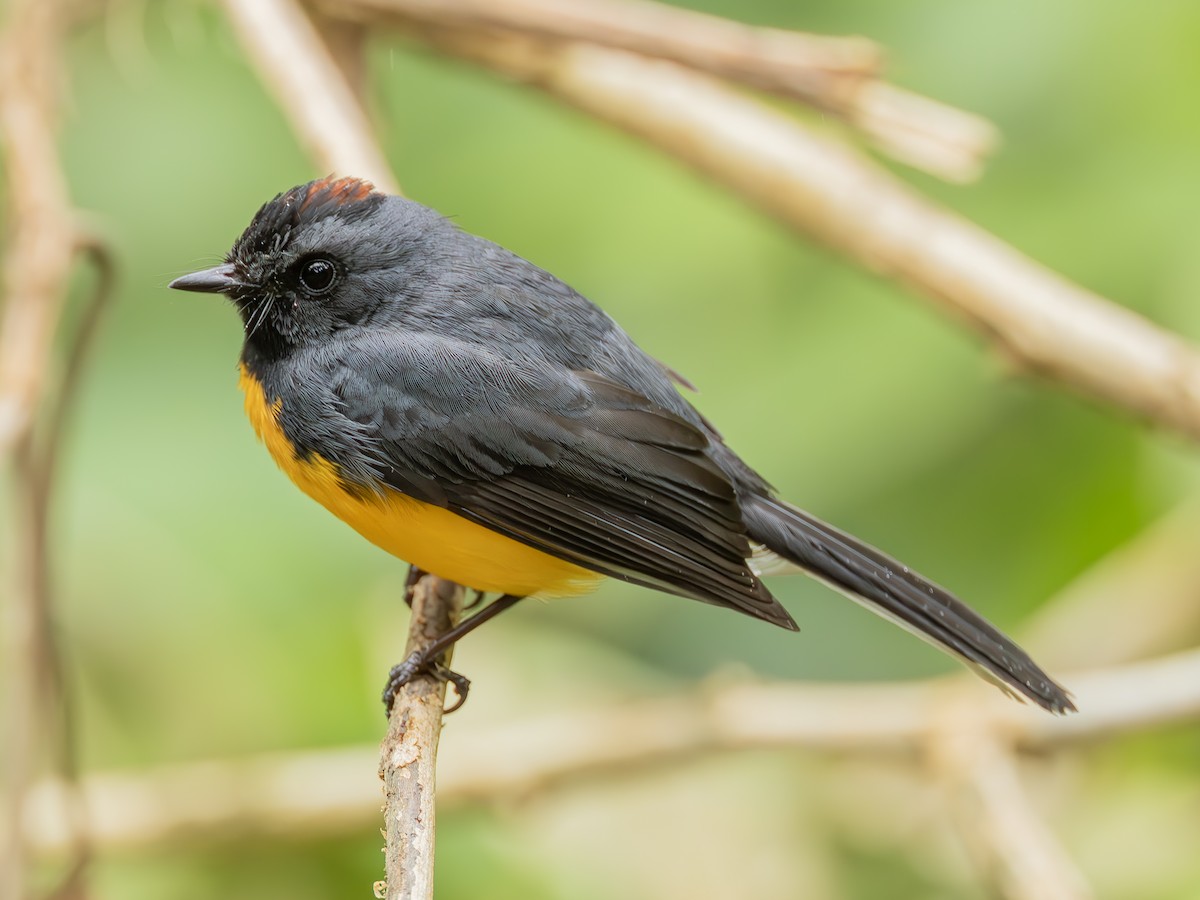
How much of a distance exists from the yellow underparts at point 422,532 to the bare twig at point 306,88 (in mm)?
639

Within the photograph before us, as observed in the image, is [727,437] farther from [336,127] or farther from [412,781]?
[412,781]

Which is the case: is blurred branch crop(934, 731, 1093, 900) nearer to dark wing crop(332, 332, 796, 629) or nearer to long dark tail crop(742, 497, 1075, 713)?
long dark tail crop(742, 497, 1075, 713)

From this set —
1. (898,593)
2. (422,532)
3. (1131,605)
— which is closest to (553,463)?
(422,532)

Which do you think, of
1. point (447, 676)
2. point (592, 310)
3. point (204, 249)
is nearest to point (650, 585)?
point (447, 676)

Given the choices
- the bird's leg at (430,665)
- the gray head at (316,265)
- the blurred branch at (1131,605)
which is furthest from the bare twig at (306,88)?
the blurred branch at (1131,605)

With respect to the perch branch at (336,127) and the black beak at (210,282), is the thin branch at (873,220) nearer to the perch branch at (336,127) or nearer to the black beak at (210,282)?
the perch branch at (336,127)

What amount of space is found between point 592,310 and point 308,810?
5.21ft

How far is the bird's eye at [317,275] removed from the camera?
3.05 m

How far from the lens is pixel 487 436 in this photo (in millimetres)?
2895

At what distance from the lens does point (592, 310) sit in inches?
124

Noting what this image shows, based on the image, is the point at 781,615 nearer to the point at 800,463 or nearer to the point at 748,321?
the point at 800,463

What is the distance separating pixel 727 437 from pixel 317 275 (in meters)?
1.50

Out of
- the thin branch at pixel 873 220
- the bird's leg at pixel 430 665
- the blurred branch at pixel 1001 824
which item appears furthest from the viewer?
the thin branch at pixel 873 220

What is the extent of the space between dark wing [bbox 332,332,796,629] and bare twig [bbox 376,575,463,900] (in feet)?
1.18
